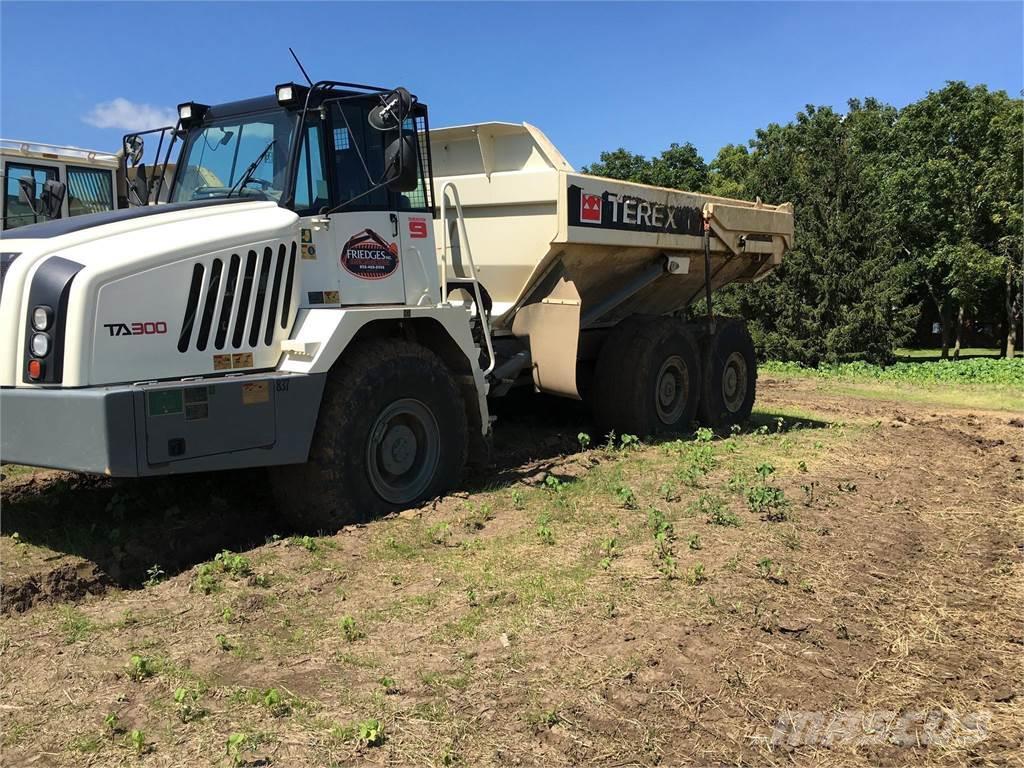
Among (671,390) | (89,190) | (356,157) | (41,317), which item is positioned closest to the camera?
(41,317)

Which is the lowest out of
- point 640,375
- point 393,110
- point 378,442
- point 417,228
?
point 378,442

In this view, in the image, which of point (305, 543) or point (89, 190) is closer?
point (305, 543)

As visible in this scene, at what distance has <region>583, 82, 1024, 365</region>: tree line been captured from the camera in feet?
77.6

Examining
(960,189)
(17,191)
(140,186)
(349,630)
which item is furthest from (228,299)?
(960,189)

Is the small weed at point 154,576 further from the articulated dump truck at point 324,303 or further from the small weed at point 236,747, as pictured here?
the small weed at point 236,747

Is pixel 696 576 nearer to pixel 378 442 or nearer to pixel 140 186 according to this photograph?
pixel 378 442

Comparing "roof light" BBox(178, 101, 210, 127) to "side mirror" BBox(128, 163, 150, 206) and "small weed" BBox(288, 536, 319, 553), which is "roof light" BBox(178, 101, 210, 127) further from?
"small weed" BBox(288, 536, 319, 553)

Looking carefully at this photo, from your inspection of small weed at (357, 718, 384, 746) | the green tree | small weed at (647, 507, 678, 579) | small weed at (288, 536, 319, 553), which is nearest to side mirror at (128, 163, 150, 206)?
small weed at (288, 536, 319, 553)

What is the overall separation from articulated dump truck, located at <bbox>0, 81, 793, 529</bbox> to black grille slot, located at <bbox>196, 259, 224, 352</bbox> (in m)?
0.01

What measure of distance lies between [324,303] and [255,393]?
1.01m

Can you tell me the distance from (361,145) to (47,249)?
2.37 meters

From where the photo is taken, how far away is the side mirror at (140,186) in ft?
23.5

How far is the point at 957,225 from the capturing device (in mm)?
32781

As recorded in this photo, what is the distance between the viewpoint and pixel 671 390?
33.8ft
